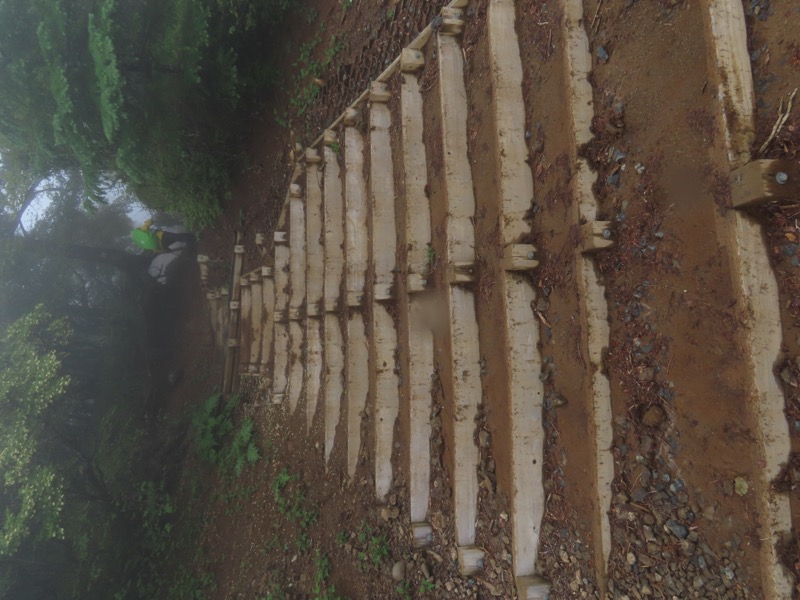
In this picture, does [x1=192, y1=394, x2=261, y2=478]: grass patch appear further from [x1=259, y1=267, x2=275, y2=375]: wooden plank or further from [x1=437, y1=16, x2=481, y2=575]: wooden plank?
[x1=437, y1=16, x2=481, y2=575]: wooden plank

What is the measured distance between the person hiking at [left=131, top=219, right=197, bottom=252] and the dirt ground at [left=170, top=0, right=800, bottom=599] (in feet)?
30.0

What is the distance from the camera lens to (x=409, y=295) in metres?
4.24

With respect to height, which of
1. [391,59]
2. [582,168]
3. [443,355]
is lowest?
[443,355]

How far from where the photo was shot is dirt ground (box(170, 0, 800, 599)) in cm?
211

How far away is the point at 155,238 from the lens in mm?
11320

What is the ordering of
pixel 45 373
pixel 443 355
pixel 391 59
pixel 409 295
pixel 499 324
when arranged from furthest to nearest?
pixel 45 373
pixel 391 59
pixel 409 295
pixel 443 355
pixel 499 324

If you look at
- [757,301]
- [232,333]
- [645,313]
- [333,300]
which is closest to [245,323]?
[232,333]

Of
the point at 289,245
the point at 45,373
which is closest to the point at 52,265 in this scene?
the point at 45,373

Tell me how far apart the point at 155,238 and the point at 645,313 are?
11193 mm

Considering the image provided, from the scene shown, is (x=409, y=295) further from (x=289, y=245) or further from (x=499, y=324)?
(x=289, y=245)

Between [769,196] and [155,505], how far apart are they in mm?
10903

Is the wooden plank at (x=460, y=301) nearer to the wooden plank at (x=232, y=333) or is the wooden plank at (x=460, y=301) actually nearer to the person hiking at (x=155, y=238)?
the wooden plank at (x=232, y=333)

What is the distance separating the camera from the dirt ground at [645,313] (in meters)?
2.11

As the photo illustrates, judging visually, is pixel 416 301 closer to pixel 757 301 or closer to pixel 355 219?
pixel 355 219
